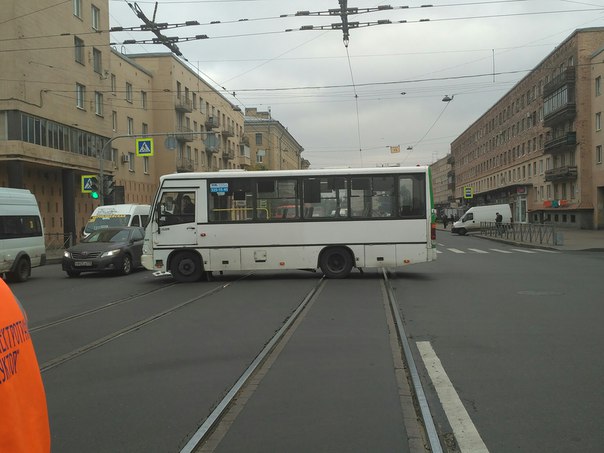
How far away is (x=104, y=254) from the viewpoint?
53.6 ft

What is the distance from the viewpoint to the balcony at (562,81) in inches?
1816

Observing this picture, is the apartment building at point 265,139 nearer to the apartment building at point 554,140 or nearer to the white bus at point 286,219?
the apartment building at point 554,140

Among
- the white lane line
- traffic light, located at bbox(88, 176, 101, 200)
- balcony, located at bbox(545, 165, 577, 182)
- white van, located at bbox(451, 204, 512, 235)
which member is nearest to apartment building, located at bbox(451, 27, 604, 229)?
balcony, located at bbox(545, 165, 577, 182)

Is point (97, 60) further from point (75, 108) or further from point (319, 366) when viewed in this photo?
point (319, 366)

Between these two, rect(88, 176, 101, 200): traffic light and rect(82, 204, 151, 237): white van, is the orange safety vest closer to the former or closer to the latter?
rect(82, 204, 151, 237): white van

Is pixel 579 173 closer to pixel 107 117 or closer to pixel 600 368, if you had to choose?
pixel 107 117

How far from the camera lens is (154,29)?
49.9 feet

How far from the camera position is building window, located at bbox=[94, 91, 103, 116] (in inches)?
1405

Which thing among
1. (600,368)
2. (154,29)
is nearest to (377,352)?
(600,368)

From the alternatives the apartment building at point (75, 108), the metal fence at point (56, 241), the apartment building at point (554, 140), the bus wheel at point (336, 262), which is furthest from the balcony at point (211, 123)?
the bus wheel at point (336, 262)

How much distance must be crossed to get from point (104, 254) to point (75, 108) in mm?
19738

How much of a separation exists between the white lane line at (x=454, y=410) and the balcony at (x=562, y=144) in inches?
1839

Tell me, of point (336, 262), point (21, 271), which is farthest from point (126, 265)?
point (336, 262)

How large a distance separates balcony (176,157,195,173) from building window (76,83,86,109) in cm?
1712
